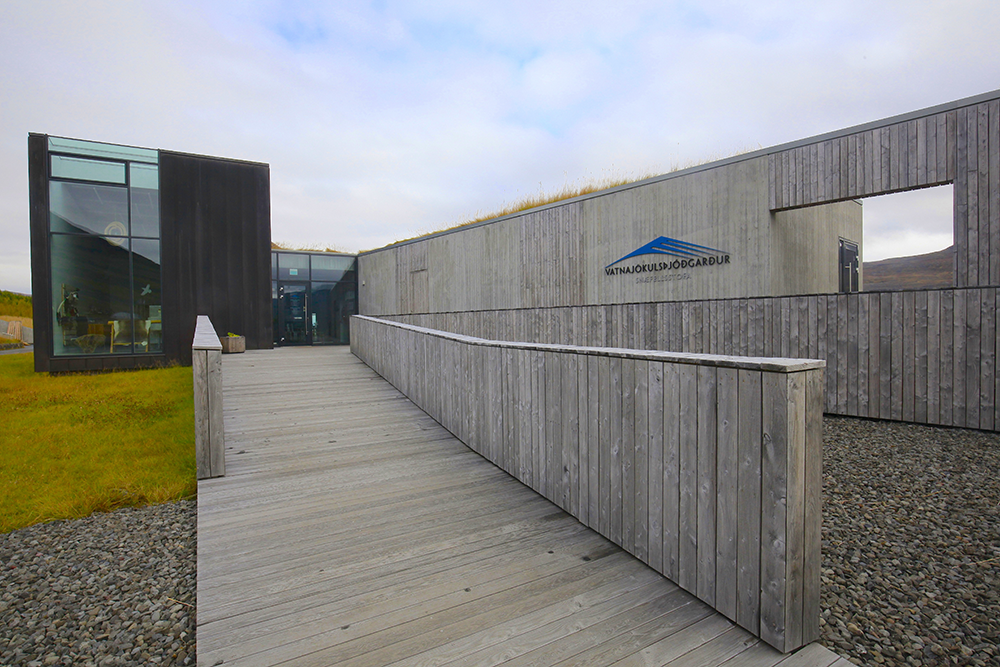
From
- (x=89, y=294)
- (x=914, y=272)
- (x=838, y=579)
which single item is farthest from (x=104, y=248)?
(x=914, y=272)

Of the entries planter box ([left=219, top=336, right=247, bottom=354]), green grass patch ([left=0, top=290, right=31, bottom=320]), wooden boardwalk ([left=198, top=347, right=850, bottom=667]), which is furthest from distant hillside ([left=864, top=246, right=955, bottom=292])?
green grass patch ([left=0, top=290, right=31, bottom=320])

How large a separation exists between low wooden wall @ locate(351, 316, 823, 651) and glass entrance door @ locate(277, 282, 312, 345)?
53.6ft

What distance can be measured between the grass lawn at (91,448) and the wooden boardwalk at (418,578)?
0.86m

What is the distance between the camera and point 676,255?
10039 mm

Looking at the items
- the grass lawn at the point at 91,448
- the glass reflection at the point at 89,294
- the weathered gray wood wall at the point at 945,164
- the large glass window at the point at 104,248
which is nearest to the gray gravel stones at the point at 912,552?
the weathered gray wood wall at the point at 945,164

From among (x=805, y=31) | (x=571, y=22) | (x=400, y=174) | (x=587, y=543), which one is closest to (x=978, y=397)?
(x=587, y=543)

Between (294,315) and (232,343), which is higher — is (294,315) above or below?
above

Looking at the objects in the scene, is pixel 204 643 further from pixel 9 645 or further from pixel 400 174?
pixel 400 174

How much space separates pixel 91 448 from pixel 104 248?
9498mm

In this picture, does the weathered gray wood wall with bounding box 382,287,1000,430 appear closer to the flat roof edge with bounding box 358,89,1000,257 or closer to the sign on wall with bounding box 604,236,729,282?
the sign on wall with bounding box 604,236,729,282

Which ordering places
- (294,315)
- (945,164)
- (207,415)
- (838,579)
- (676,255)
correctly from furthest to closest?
(294,315), (676,255), (945,164), (207,415), (838,579)

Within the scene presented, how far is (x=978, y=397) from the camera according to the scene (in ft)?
20.2

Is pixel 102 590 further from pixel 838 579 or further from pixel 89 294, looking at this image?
pixel 89 294

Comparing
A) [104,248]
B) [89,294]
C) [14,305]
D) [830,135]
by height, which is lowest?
[89,294]
